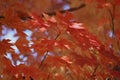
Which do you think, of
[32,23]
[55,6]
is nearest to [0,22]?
[32,23]

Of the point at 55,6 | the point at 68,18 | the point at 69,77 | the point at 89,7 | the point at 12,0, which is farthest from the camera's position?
the point at 55,6

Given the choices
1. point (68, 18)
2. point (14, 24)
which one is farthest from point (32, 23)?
point (68, 18)

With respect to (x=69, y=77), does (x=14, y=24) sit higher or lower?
higher

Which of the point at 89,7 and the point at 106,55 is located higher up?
the point at 106,55

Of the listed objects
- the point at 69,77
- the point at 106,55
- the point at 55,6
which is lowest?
the point at 55,6

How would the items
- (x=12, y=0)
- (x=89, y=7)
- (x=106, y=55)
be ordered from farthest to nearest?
(x=89, y=7)
(x=12, y=0)
(x=106, y=55)

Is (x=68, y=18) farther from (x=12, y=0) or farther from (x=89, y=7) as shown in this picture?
(x=89, y=7)

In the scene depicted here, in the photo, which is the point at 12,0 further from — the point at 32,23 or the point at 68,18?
the point at 68,18

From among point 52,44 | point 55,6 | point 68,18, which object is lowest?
point 55,6

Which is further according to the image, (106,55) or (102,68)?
(102,68)
